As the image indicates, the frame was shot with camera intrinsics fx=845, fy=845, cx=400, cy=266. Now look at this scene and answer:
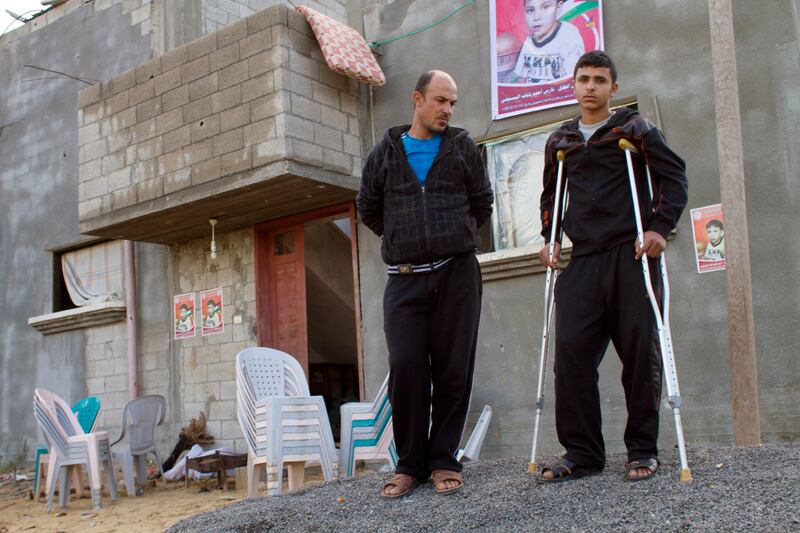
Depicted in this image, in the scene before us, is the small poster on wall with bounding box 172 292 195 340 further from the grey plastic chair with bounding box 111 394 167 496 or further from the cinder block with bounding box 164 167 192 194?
the cinder block with bounding box 164 167 192 194

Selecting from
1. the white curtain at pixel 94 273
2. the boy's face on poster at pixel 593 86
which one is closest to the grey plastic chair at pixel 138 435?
the white curtain at pixel 94 273

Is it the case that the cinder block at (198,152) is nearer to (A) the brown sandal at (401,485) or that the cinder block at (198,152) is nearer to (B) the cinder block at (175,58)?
(B) the cinder block at (175,58)

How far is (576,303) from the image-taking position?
12.4ft

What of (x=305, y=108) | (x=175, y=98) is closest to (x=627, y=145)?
(x=305, y=108)

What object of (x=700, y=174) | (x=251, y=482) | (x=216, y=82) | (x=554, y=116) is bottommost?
(x=251, y=482)

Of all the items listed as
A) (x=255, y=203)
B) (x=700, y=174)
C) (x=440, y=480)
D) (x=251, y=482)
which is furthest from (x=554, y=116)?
(x=440, y=480)

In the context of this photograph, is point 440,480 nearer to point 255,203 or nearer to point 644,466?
point 644,466

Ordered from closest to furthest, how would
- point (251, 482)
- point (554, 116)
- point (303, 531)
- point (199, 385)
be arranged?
point (303, 531), point (251, 482), point (554, 116), point (199, 385)

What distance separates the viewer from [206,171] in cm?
884

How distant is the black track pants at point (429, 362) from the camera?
12.7 feet

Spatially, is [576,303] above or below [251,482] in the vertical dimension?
above

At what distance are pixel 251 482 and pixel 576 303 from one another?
3.03 meters

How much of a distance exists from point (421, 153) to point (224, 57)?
5.38 meters

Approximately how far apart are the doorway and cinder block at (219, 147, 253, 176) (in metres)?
1.47
